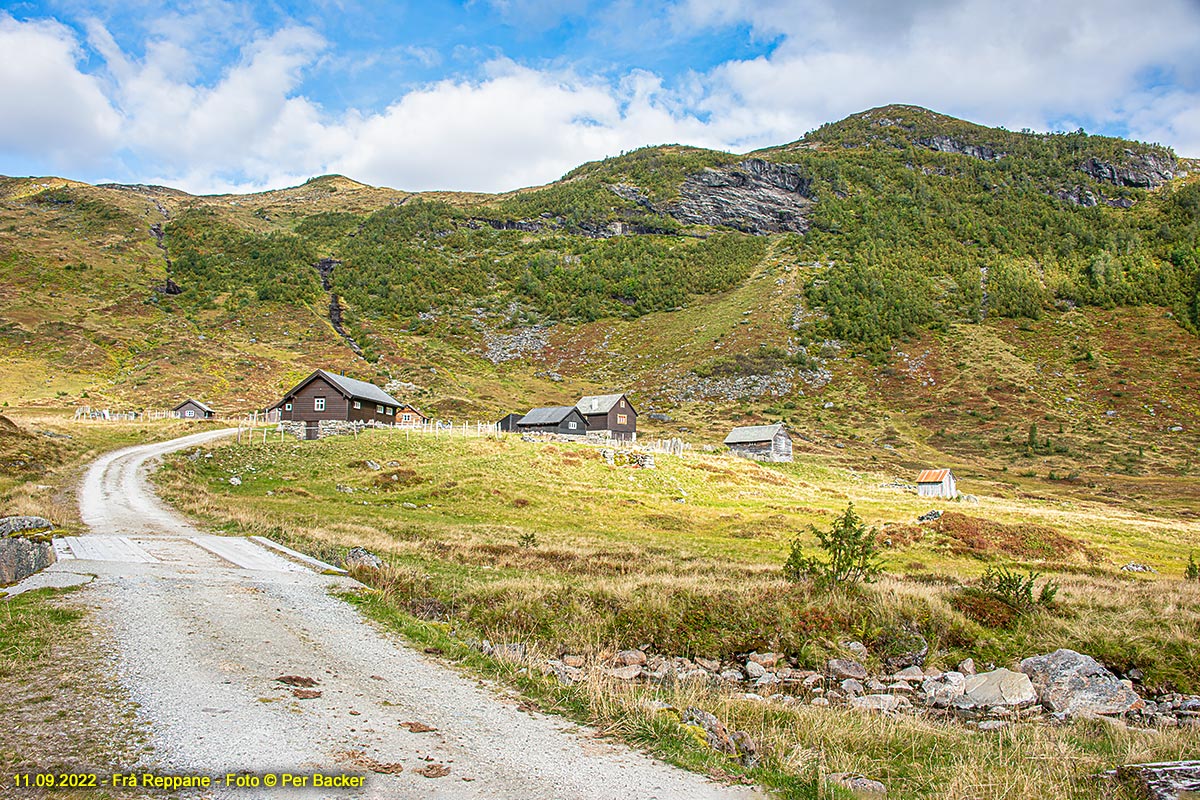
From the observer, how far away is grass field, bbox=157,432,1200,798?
28.0ft

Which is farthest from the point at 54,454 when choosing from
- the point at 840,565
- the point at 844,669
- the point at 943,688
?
the point at 943,688

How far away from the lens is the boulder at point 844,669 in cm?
1395

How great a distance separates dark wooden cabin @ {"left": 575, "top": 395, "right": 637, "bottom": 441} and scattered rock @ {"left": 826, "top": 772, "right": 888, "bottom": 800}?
256ft

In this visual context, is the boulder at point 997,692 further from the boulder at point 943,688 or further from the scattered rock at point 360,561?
the scattered rock at point 360,561

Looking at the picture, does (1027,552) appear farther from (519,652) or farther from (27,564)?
(27,564)

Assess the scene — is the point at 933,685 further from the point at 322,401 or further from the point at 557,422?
the point at 557,422

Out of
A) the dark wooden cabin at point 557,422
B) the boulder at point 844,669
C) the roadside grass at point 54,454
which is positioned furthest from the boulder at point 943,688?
the dark wooden cabin at point 557,422

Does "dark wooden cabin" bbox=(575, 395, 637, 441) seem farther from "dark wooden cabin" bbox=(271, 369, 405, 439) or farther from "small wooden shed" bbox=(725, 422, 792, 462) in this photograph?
"dark wooden cabin" bbox=(271, 369, 405, 439)

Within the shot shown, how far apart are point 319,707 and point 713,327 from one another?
148 m

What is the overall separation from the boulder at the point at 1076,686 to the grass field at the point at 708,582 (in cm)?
96

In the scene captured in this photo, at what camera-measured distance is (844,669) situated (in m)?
14.1

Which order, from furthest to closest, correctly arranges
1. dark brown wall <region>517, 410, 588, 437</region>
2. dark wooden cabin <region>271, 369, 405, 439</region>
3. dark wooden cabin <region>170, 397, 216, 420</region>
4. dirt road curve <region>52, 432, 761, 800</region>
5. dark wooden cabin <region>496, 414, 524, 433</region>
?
1. dark wooden cabin <region>496, 414, 524, 433</region>
2. dark brown wall <region>517, 410, 588, 437</region>
3. dark wooden cabin <region>170, 397, 216, 420</region>
4. dark wooden cabin <region>271, 369, 405, 439</region>
5. dirt road curve <region>52, 432, 761, 800</region>

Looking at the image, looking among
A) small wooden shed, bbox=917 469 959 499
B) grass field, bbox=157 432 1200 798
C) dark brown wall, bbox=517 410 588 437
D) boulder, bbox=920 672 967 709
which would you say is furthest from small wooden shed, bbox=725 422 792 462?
boulder, bbox=920 672 967 709

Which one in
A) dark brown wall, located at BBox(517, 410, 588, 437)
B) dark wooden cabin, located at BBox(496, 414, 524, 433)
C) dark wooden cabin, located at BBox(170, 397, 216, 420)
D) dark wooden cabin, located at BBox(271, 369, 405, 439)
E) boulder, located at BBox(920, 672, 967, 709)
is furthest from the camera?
dark wooden cabin, located at BBox(496, 414, 524, 433)
